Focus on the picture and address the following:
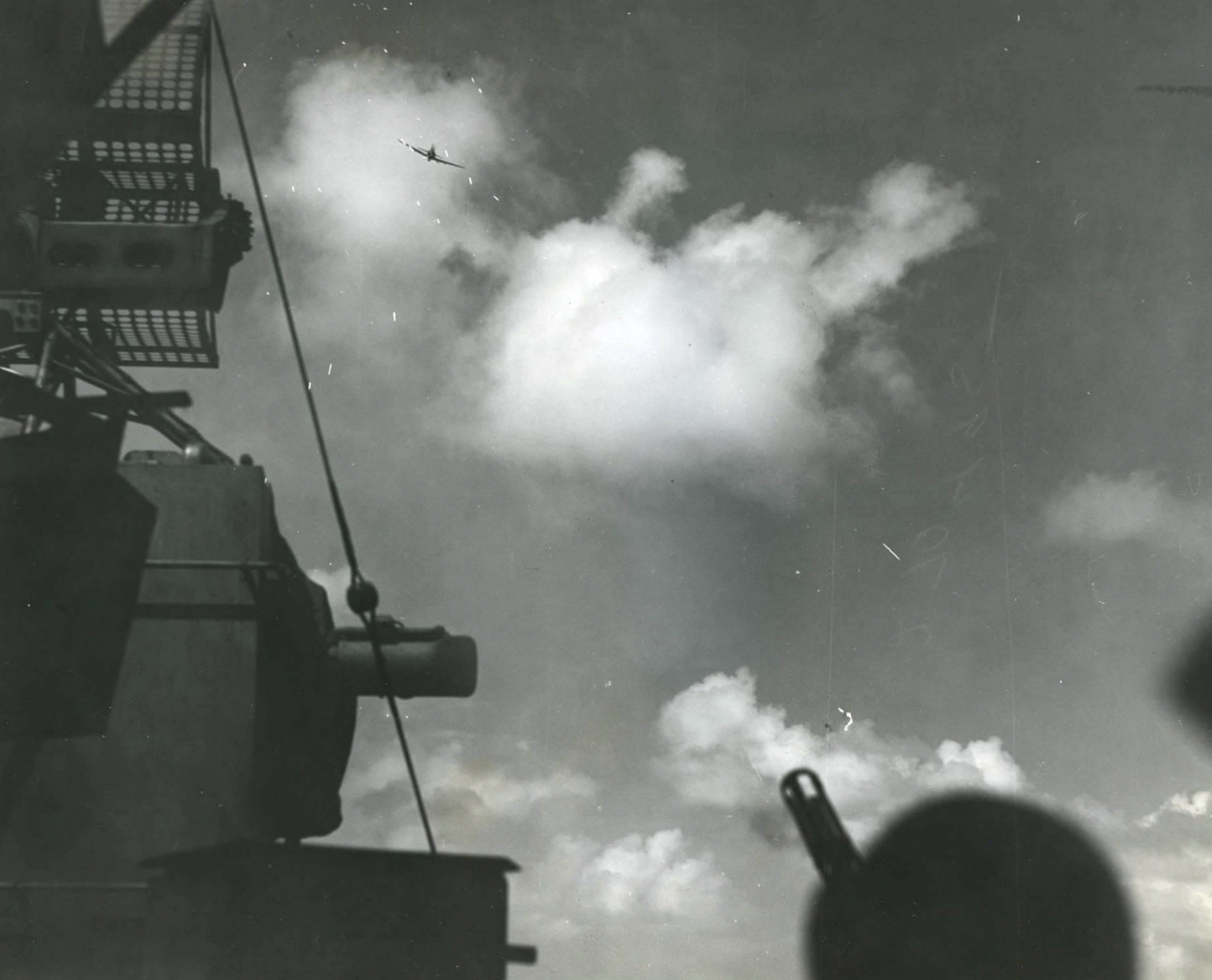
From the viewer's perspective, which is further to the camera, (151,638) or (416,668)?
(416,668)

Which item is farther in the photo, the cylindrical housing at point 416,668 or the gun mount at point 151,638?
the cylindrical housing at point 416,668

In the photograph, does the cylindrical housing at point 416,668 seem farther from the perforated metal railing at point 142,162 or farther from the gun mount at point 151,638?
the perforated metal railing at point 142,162

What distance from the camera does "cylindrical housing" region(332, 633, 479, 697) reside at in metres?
9.81

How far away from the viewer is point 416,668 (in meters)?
9.80

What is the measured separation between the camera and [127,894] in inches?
291

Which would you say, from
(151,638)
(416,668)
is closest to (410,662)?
(416,668)

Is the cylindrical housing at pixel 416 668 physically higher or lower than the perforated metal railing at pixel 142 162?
lower

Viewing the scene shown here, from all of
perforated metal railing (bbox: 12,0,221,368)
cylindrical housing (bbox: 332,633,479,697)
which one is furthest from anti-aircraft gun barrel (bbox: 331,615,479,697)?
perforated metal railing (bbox: 12,0,221,368)

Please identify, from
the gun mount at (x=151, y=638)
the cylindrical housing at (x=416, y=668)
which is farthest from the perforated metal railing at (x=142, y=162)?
the cylindrical housing at (x=416, y=668)

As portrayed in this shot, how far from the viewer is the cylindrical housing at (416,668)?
9.81m

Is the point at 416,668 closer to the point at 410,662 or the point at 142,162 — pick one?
the point at 410,662

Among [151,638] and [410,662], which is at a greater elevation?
[410,662]

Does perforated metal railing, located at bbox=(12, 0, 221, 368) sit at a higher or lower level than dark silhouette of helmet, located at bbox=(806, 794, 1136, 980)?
higher

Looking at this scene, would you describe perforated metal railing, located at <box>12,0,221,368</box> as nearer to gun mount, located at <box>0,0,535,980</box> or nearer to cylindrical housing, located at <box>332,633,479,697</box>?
gun mount, located at <box>0,0,535,980</box>
